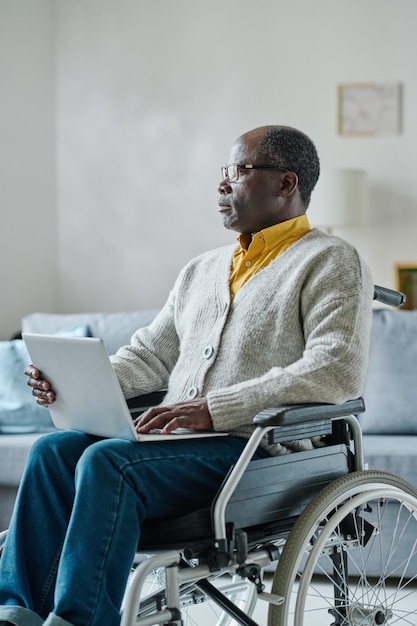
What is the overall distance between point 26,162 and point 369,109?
1581mm

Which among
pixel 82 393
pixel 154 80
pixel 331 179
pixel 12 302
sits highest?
pixel 154 80

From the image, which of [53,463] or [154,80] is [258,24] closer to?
[154,80]

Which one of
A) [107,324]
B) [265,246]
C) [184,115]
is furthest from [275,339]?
[184,115]

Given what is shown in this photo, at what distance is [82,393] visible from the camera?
171 cm

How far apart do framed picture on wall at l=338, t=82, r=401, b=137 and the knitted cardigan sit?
2325mm

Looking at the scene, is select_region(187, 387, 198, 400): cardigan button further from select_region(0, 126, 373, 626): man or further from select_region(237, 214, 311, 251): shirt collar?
select_region(237, 214, 311, 251): shirt collar

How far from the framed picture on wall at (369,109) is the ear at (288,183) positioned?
2.30 m

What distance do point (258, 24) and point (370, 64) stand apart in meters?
0.55

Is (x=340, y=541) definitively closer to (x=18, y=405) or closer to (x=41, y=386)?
(x=41, y=386)

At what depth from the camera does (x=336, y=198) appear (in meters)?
3.90

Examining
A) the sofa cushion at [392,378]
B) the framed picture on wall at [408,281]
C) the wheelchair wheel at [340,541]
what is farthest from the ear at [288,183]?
the framed picture on wall at [408,281]

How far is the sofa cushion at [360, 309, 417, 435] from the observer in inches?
119

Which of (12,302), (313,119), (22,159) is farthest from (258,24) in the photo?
(12,302)

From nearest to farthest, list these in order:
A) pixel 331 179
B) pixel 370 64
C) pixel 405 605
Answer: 1. pixel 405 605
2. pixel 331 179
3. pixel 370 64
